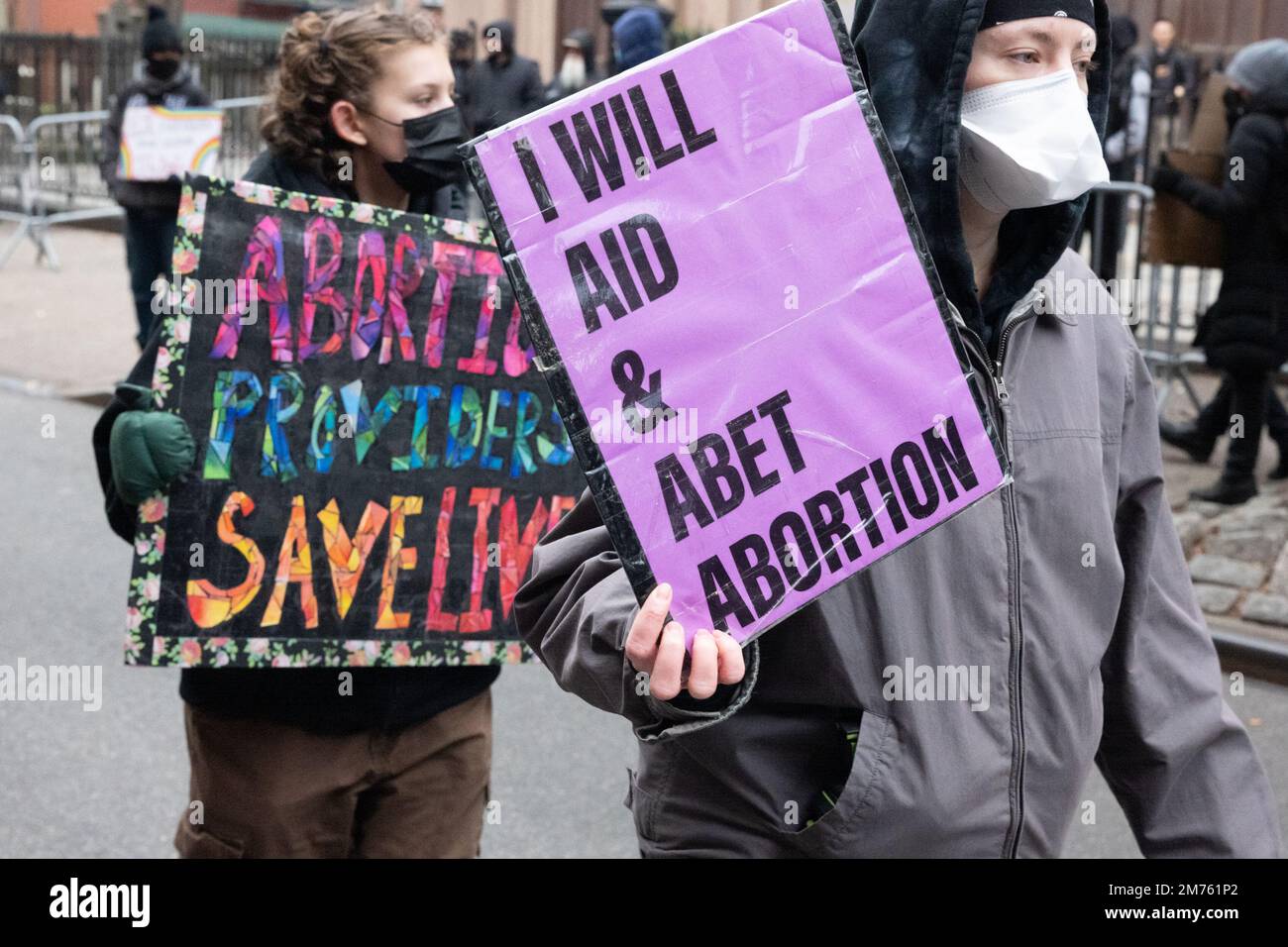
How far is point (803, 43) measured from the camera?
184 cm

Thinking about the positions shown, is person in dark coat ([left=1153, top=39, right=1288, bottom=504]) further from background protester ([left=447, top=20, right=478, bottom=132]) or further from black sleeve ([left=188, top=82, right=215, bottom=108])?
background protester ([left=447, top=20, right=478, bottom=132])

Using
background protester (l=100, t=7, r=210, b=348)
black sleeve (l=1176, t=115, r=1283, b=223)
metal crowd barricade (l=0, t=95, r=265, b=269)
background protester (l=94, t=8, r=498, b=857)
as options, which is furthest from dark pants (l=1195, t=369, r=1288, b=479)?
metal crowd barricade (l=0, t=95, r=265, b=269)

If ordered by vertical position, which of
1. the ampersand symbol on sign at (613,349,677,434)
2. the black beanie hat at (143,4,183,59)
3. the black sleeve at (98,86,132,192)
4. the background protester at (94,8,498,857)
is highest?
the ampersand symbol on sign at (613,349,677,434)

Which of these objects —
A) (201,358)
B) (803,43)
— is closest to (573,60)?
(201,358)

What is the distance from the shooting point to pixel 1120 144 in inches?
467

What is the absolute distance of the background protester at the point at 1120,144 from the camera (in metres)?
10.4

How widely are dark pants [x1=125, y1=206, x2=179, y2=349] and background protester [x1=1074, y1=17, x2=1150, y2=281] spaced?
18.0ft

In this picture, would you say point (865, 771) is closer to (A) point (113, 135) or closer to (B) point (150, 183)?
(B) point (150, 183)

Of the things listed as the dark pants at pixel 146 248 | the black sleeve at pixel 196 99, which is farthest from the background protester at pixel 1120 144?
the black sleeve at pixel 196 99

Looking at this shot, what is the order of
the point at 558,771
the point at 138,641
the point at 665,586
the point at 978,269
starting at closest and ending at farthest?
the point at 665,586, the point at 978,269, the point at 138,641, the point at 558,771

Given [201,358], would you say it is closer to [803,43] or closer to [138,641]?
[138,641]

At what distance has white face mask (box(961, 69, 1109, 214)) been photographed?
6.79ft

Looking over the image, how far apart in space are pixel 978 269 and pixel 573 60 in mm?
14051

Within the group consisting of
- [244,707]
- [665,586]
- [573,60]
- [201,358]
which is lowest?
[573,60]
